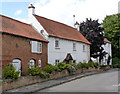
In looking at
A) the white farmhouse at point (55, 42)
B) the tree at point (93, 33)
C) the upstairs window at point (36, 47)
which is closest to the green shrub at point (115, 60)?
the tree at point (93, 33)

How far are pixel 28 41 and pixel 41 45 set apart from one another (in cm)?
272

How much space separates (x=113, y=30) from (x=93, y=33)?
1660 centimetres

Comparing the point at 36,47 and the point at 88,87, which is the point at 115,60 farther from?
the point at 88,87

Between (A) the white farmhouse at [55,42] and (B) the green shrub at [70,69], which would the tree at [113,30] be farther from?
(B) the green shrub at [70,69]

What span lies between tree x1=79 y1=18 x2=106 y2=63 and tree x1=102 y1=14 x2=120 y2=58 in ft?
47.5

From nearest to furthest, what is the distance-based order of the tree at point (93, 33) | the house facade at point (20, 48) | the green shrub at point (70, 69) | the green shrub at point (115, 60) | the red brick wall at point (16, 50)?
the red brick wall at point (16, 50) → the house facade at point (20, 48) → the green shrub at point (70, 69) → the tree at point (93, 33) → the green shrub at point (115, 60)

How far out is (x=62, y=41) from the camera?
25.4 metres

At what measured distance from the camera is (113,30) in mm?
49031

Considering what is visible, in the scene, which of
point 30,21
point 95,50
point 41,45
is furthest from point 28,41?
point 95,50

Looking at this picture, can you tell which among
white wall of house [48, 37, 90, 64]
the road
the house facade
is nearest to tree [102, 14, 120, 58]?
white wall of house [48, 37, 90, 64]

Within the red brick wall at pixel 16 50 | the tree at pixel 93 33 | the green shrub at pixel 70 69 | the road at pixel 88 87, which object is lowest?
the road at pixel 88 87

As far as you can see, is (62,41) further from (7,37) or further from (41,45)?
(7,37)

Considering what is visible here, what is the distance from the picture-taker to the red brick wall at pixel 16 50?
15668 mm

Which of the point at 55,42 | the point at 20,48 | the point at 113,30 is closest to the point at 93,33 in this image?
the point at 55,42
